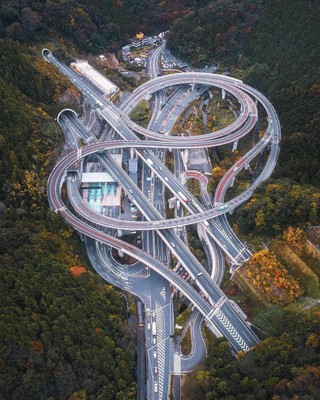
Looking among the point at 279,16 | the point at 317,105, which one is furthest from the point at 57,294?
the point at 279,16

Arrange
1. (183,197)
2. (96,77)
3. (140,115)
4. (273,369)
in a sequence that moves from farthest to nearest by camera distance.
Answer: (96,77) < (140,115) < (183,197) < (273,369)

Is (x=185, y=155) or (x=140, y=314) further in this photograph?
(x=185, y=155)

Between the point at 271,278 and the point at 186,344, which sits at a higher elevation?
the point at 271,278

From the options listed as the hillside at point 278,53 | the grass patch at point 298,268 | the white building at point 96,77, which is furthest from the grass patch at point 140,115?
the grass patch at point 298,268

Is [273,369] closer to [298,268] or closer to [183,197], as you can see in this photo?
[298,268]

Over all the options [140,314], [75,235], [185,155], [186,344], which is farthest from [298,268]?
[75,235]

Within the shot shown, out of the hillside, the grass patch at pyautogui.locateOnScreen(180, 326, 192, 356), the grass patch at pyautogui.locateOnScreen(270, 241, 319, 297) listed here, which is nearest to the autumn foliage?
the grass patch at pyautogui.locateOnScreen(270, 241, 319, 297)
